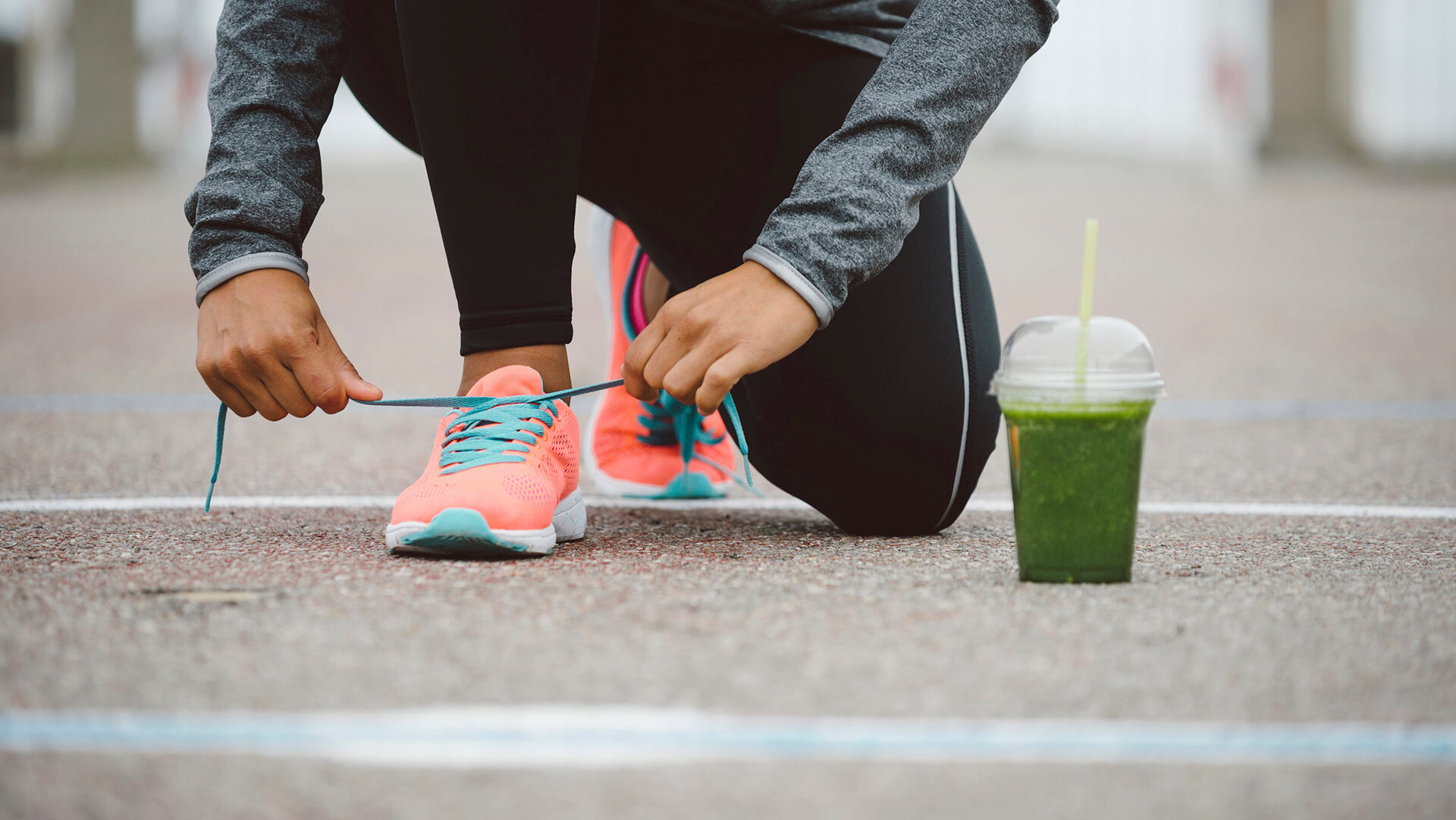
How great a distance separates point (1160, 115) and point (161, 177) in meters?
8.08

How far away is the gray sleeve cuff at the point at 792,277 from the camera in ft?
3.65

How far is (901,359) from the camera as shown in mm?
1369

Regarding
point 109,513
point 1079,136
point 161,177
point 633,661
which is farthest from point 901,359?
point 1079,136

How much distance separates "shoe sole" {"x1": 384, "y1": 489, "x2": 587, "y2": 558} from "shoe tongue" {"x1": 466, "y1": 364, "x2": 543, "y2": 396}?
0.13 meters

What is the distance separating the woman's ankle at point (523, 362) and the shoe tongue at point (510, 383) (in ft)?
0.06

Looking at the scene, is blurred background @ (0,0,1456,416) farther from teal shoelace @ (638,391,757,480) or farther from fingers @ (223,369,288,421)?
fingers @ (223,369,288,421)

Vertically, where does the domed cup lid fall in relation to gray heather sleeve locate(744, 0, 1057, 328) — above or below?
below

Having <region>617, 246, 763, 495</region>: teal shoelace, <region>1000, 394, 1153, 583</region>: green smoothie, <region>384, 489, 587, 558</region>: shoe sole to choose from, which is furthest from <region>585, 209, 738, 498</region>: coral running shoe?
<region>1000, 394, 1153, 583</region>: green smoothie

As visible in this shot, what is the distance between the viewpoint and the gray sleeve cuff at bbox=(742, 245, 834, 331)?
3.65 feet

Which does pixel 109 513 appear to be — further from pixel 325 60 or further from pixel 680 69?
pixel 680 69

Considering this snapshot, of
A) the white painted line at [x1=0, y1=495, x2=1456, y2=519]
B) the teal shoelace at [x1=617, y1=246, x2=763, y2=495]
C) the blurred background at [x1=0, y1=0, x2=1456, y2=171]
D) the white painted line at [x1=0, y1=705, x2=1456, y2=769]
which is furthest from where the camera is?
the blurred background at [x1=0, y1=0, x2=1456, y2=171]

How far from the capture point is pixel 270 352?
1184 millimetres

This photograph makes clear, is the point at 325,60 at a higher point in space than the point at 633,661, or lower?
higher

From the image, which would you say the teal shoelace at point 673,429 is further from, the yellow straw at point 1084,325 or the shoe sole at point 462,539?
the yellow straw at point 1084,325
